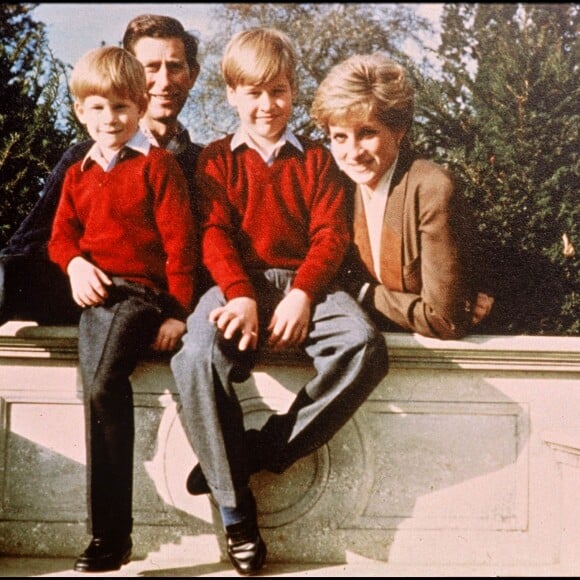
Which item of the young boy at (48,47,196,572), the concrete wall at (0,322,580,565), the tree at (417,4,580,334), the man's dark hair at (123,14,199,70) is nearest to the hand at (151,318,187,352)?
the young boy at (48,47,196,572)

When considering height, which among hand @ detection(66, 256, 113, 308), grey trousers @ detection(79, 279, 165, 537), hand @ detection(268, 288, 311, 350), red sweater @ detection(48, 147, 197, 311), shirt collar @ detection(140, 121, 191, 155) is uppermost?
shirt collar @ detection(140, 121, 191, 155)

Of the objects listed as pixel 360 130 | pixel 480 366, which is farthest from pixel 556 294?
pixel 360 130

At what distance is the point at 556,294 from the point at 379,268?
1.05 meters

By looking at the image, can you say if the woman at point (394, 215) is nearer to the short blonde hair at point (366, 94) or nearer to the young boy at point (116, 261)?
the short blonde hair at point (366, 94)

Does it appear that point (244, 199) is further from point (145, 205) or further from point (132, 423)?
point (132, 423)

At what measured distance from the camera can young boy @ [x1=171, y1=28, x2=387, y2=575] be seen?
234cm

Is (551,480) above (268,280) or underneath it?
underneath

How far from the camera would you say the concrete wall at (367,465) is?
2.57 m

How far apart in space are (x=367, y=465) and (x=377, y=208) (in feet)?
2.93

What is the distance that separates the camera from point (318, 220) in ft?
8.54

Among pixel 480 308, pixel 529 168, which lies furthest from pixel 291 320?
pixel 529 168

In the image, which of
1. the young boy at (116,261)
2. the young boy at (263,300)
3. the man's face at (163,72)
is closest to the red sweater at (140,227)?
the young boy at (116,261)

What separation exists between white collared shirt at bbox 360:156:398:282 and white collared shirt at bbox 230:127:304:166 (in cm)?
30

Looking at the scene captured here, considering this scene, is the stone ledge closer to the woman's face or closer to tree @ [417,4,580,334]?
the woman's face
